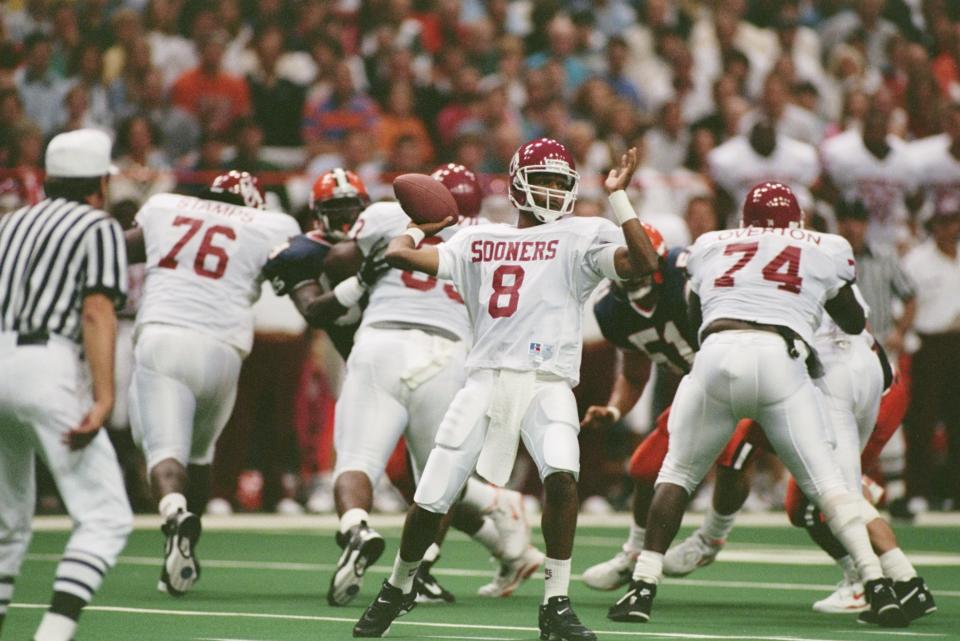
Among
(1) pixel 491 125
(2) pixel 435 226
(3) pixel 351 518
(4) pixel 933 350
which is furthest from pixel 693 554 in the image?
(1) pixel 491 125

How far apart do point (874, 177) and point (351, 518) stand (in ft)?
24.8

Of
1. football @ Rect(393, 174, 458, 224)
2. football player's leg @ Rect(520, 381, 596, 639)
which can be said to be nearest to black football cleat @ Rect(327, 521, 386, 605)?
football player's leg @ Rect(520, 381, 596, 639)

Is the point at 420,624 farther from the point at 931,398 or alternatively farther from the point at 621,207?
the point at 931,398

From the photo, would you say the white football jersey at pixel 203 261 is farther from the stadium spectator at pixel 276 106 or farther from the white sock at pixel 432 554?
the stadium spectator at pixel 276 106

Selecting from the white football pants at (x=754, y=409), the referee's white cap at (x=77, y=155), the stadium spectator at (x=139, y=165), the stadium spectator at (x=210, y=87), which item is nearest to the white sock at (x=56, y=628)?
the referee's white cap at (x=77, y=155)

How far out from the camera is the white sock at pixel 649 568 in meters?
7.54

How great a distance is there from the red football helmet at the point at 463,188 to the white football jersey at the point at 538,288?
147 cm

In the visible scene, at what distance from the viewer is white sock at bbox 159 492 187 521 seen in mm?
8438

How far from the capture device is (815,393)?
7625 millimetres

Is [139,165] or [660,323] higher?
[660,323]

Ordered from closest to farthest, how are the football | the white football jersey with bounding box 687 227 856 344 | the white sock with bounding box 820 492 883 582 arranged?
the football
the white sock with bounding box 820 492 883 582
the white football jersey with bounding box 687 227 856 344

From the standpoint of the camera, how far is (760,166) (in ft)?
45.9

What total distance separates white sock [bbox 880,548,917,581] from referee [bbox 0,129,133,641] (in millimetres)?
3330

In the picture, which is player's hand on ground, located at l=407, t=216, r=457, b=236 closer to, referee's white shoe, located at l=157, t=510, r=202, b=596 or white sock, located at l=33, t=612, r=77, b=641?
referee's white shoe, located at l=157, t=510, r=202, b=596
